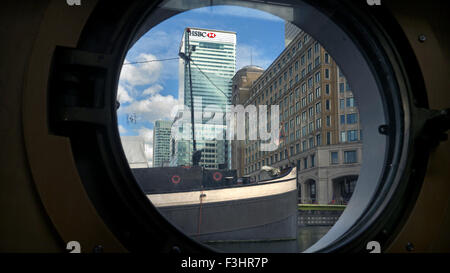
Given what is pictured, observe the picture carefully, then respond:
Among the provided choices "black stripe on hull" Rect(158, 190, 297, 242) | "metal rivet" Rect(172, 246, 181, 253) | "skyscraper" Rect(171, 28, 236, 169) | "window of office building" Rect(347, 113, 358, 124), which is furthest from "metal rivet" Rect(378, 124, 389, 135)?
"black stripe on hull" Rect(158, 190, 297, 242)

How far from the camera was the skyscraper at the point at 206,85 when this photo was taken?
1.86 meters

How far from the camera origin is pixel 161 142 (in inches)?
61.8

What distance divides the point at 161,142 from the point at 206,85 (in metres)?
0.67

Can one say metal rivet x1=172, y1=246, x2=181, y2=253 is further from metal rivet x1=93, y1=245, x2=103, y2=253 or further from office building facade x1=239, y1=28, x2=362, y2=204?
office building facade x1=239, y1=28, x2=362, y2=204

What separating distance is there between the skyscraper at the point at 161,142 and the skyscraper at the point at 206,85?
0.23m

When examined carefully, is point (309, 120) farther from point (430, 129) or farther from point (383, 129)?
point (430, 129)

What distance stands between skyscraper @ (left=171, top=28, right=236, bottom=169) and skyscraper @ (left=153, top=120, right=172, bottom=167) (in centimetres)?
23

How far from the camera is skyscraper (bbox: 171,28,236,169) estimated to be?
1857 mm

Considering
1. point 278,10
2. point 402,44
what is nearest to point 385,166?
point 402,44

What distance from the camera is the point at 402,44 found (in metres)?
0.98

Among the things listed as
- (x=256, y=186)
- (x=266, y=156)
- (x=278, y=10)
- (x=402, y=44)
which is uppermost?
(x=278, y=10)

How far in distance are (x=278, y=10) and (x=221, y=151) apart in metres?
1.54

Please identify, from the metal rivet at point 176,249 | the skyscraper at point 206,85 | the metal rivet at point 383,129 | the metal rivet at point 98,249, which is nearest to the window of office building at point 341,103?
the skyscraper at point 206,85
